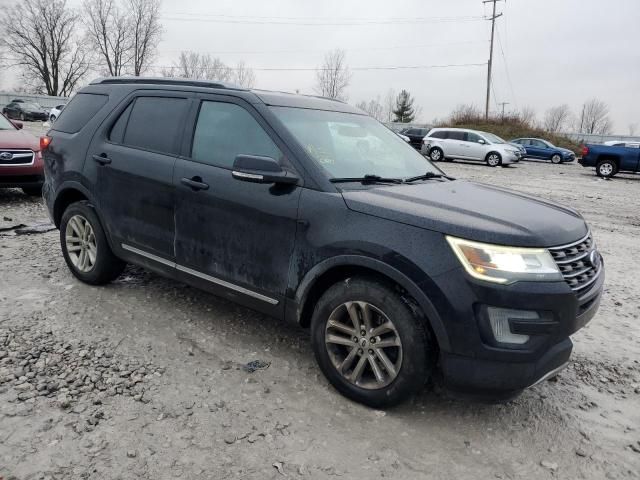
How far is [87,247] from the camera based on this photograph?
14.8 feet

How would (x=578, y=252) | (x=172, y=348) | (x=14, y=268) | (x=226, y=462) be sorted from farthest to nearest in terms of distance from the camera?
(x=14, y=268), (x=172, y=348), (x=578, y=252), (x=226, y=462)

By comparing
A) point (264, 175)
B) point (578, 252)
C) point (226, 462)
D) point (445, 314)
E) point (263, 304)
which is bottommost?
point (226, 462)

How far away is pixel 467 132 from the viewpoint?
24.0 meters

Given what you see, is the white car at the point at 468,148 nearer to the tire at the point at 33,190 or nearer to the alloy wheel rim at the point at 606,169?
the alloy wheel rim at the point at 606,169

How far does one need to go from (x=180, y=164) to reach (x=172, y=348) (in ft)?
4.37

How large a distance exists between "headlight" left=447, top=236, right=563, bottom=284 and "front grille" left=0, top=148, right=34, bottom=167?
7.73 meters

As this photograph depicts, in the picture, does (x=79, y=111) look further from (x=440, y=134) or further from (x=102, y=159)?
(x=440, y=134)

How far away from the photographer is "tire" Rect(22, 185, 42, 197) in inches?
327

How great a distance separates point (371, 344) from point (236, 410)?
0.86m

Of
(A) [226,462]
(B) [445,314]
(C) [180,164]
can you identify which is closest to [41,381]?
(A) [226,462]

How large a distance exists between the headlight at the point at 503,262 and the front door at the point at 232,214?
3.51ft

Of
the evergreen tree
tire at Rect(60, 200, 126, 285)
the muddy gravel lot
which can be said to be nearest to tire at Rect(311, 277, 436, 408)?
the muddy gravel lot

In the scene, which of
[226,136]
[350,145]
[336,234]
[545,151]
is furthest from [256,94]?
[545,151]

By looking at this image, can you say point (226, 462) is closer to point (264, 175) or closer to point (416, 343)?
point (416, 343)
